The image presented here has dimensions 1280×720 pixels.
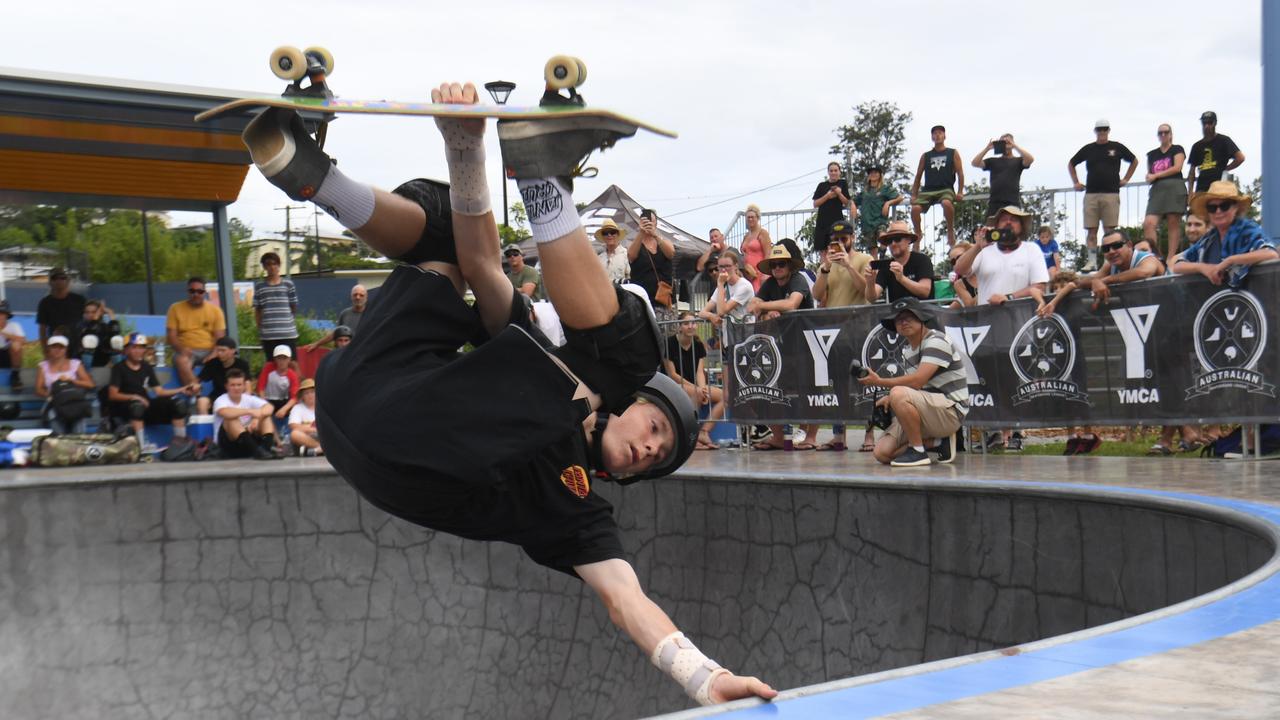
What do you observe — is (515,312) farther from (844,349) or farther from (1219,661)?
(844,349)

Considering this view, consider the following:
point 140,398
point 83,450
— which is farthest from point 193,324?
point 83,450

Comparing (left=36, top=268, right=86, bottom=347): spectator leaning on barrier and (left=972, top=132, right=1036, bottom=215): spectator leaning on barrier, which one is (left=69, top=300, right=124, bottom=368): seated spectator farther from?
(left=972, top=132, right=1036, bottom=215): spectator leaning on barrier

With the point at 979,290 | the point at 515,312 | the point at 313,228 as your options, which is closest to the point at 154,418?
the point at 979,290

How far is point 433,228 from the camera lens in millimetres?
3555

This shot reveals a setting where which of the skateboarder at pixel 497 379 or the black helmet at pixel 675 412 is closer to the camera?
the skateboarder at pixel 497 379

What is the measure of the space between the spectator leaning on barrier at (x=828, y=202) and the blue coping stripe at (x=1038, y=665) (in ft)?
29.8

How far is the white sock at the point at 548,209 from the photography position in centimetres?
304

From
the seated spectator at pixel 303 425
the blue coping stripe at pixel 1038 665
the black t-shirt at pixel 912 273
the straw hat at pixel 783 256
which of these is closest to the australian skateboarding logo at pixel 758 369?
the straw hat at pixel 783 256

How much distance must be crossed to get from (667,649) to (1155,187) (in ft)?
30.4

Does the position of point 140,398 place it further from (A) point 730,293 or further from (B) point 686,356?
(A) point 730,293

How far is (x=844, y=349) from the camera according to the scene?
369 inches

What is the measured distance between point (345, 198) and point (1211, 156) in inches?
Result: 368

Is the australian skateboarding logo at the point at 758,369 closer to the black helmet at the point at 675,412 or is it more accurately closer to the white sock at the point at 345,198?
the black helmet at the point at 675,412

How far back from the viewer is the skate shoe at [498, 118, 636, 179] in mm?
3039
